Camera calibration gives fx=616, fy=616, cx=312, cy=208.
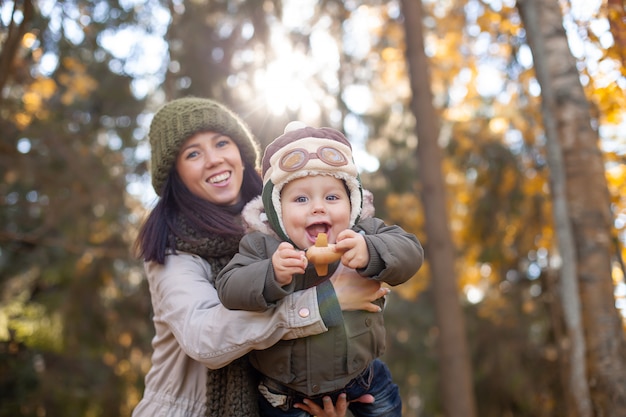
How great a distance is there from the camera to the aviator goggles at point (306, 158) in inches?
80.7

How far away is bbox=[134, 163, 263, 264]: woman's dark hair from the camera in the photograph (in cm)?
244

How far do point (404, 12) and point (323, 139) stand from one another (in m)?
5.91

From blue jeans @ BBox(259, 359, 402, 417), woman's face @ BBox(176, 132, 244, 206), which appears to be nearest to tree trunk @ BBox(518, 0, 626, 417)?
blue jeans @ BBox(259, 359, 402, 417)

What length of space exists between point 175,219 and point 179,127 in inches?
15.4

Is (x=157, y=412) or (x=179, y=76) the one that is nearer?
(x=157, y=412)

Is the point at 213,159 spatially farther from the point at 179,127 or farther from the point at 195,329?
the point at 195,329

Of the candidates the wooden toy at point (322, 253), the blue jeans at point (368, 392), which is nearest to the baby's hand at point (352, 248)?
the wooden toy at point (322, 253)

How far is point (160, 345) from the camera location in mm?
2439

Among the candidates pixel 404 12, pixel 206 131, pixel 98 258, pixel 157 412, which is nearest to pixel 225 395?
pixel 157 412

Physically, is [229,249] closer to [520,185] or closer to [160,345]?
[160,345]

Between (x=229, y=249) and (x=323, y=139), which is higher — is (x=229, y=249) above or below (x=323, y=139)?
below

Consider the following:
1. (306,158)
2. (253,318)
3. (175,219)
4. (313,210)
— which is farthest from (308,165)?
(175,219)

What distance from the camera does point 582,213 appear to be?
11.2 ft

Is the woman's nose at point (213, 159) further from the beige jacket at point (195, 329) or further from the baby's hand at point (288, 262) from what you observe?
the baby's hand at point (288, 262)
